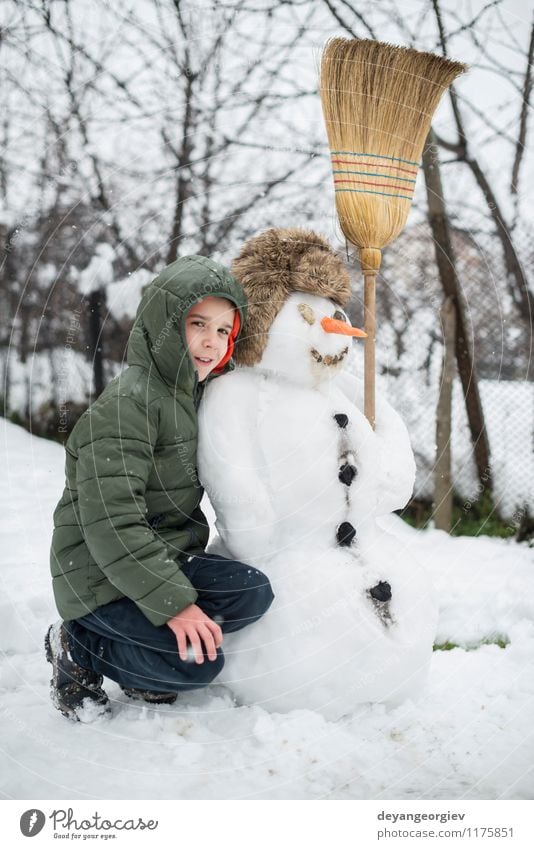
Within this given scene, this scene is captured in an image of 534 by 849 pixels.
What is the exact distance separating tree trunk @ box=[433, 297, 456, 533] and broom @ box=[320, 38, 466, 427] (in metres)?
1.59

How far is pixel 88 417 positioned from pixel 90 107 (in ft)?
7.22

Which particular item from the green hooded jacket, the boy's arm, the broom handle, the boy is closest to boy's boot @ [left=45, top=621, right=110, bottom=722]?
the boy

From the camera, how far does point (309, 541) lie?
1.61 metres

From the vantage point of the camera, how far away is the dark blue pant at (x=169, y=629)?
1.51 metres

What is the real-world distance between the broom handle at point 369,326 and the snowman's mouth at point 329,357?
11cm

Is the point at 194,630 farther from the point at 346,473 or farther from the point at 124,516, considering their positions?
the point at 346,473

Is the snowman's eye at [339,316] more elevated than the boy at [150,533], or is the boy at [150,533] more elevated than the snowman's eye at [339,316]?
the snowman's eye at [339,316]

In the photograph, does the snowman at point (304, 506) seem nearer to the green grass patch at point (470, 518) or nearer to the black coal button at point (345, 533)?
the black coal button at point (345, 533)

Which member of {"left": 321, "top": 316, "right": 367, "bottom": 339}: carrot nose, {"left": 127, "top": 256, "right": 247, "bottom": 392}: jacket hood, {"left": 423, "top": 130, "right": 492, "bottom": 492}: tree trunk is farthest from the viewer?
{"left": 423, "top": 130, "right": 492, "bottom": 492}: tree trunk

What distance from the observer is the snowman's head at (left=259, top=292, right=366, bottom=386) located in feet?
5.22

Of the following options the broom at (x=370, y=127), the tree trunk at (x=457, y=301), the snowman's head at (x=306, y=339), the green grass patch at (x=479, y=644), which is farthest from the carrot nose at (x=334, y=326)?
the tree trunk at (x=457, y=301)

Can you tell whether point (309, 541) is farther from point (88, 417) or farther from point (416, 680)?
point (88, 417)

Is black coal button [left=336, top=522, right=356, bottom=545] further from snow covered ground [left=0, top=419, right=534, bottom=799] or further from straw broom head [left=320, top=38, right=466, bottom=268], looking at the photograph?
straw broom head [left=320, top=38, right=466, bottom=268]
